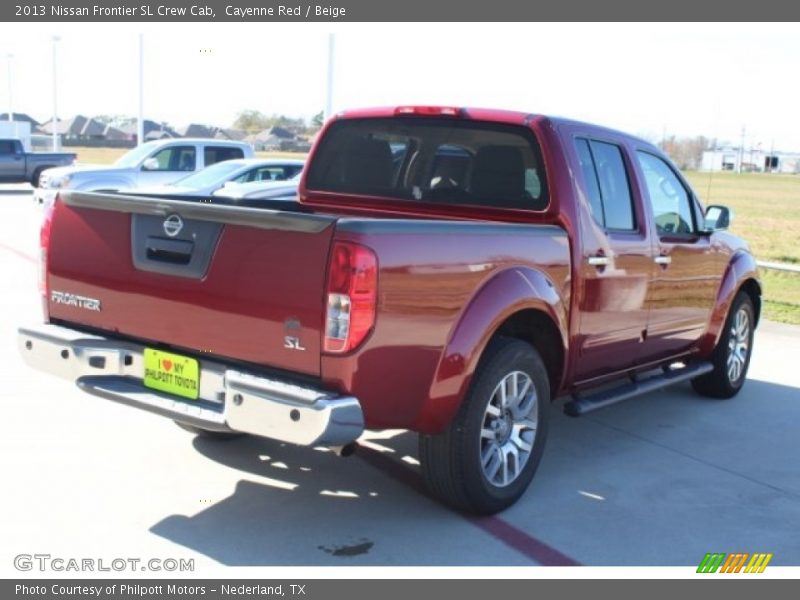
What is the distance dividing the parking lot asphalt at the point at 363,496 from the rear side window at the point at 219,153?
43.8ft

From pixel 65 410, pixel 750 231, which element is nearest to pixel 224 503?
pixel 65 410

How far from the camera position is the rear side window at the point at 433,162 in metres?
5.18

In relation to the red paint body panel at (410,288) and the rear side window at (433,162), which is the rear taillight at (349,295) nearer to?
the red paint body panel at (410,288)

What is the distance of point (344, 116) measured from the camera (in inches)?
234

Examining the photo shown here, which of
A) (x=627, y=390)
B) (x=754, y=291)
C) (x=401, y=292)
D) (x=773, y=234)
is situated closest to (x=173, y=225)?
(x=401, y=292)

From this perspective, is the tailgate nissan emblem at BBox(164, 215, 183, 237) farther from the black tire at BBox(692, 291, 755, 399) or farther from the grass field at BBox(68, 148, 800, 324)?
the grass field at BBox(68, 148, 800, 324)

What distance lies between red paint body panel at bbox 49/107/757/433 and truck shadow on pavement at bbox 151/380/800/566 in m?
0.56

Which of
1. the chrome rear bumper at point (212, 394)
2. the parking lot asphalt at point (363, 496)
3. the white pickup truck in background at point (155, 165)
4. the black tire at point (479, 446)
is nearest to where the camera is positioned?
the chrome rear bumper at point (212, 394)

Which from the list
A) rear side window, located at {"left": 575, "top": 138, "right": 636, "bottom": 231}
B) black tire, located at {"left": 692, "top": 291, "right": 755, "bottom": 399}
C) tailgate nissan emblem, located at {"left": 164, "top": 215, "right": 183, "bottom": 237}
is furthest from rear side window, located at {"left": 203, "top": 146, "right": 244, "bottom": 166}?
tailgate nissan emblem, located at {"left": 164, "top": 215, "right": 183, "bottom": 237}

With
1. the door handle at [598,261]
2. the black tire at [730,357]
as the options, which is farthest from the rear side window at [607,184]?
the black tire at [730,357]

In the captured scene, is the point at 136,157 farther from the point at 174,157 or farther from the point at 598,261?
the point at 598,261

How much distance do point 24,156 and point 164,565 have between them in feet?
89.5

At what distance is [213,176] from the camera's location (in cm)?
1551
